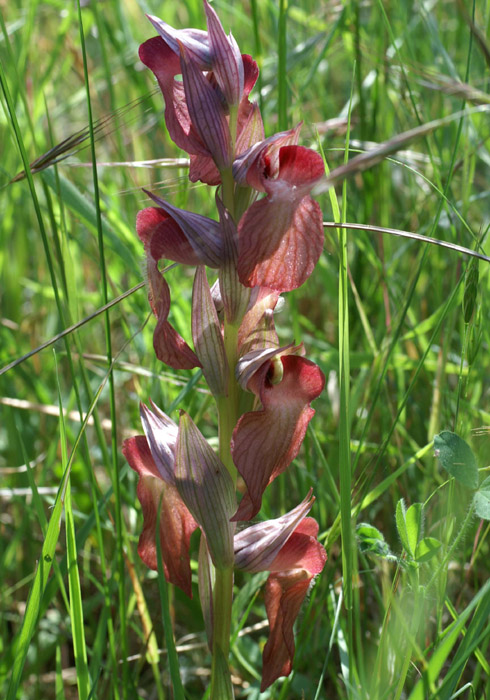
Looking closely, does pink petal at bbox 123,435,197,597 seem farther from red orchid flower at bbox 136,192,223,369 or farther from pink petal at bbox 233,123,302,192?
pink petal at bbox 233,123,302,192

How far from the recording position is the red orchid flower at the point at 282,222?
0.86m

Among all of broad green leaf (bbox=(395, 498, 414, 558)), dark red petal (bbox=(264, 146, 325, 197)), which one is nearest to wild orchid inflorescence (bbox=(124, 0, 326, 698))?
dark red petal (bbox=(264, 146, 325, 197))

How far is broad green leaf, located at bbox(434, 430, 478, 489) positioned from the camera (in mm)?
951

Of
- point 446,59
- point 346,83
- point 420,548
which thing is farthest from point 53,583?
point 346,83

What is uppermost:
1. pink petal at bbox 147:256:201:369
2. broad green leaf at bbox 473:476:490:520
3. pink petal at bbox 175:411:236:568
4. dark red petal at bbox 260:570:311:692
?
pink petal at bbox 147:256:201:369

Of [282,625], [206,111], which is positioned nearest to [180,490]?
[282,625]

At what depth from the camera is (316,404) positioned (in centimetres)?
175

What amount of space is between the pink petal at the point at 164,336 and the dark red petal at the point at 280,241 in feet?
0.44

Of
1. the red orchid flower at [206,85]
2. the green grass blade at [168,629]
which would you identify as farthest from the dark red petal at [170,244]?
the green grass blade at [168,629]

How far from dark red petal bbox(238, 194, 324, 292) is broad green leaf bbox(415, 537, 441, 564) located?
377 millimetres

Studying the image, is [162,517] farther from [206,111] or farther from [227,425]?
[206,111]

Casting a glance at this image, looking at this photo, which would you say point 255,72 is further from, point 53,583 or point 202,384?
point 53,583

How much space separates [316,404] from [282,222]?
937mm

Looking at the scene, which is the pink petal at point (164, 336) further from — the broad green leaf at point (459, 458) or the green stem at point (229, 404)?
the broad green leaf at point (459, 458)
